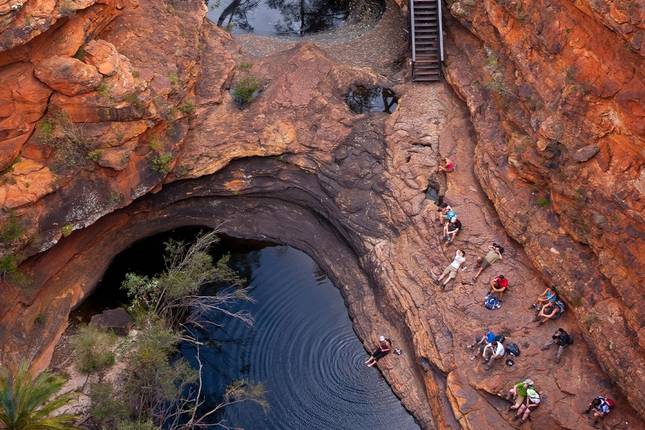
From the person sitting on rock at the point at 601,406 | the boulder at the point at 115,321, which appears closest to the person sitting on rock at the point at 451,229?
the person sitting on rock at the point at 601,406

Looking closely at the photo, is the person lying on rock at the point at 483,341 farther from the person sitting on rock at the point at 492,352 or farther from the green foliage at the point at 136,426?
the green foliage at the point at 136,426

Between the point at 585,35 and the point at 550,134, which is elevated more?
the point at 585,35

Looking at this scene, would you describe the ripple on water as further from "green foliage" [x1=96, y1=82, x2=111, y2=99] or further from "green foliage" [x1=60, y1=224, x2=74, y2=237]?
"green foliage" [x1=96, y1=82, x2=111, y2=99]

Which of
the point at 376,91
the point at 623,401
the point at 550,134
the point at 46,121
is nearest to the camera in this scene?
the point at 623,401

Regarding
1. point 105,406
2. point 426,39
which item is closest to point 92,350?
point 105,406

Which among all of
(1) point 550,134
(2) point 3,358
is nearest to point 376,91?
(1) point 550,134

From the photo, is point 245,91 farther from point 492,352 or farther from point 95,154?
point 492,352

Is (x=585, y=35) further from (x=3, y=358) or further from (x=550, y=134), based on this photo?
(x=3, y=358)
